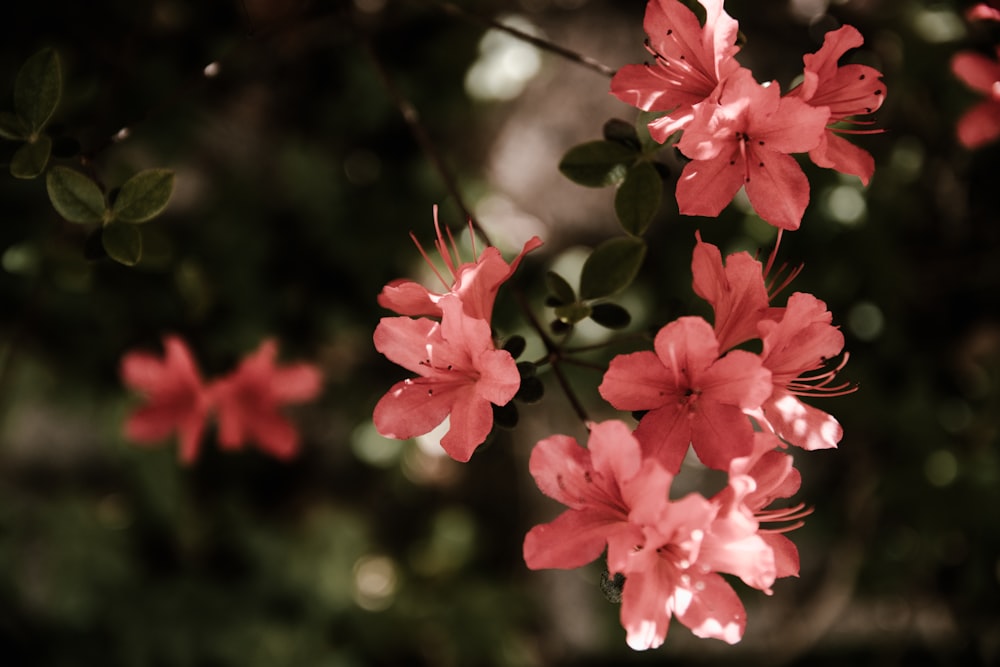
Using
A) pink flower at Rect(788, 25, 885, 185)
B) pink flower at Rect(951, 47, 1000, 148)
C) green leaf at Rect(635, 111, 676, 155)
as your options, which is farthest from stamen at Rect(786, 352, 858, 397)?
pink flower at Rect(951, 47, 1000, 148)

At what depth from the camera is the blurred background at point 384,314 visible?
5.21 feet

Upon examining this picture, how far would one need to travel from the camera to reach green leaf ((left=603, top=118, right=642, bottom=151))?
989mm

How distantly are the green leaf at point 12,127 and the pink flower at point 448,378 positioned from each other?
56 cm

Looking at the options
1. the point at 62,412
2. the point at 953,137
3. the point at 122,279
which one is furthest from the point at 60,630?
the point at 953,137

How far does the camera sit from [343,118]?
1.82 meters

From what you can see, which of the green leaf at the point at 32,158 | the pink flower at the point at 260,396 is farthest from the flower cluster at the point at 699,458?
the pink flower at the point at 260,396

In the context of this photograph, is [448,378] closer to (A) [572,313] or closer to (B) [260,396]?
(A) [572,313]

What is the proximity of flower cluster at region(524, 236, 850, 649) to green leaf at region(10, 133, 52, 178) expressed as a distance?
2.41 ft

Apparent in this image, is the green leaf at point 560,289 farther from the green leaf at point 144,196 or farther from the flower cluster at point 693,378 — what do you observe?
the green leaf at point 144,196

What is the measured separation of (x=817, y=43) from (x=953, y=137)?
0.39m

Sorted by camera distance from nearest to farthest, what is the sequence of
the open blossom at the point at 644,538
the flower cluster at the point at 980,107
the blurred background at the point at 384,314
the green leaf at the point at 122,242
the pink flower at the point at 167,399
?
1. the open blossom at the point at 644,538
2. the green leaf at the point at 122,242
3. the flower cluster at the point at 980,107
4. the pink flower at the point at 167,399
5. the blurred background at the point at 384,314

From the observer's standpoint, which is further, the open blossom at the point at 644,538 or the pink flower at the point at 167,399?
the pink flower at the point at 167,399

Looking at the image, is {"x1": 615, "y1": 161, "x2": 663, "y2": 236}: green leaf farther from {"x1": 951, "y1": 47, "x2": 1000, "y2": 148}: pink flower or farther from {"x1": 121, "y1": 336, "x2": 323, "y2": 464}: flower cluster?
{"x1": 121, "y1": 336, "x2": 323, "y2": 464}: flower cluster

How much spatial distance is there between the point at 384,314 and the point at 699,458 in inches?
39.9
